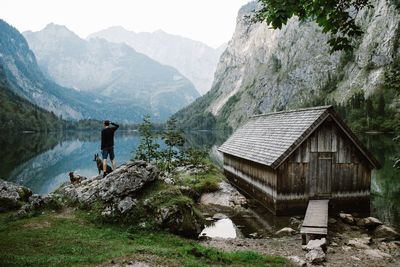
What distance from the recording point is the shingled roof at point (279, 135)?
2242cm

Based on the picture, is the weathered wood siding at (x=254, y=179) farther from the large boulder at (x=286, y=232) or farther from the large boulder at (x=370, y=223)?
the large boulder at (x=370, y=223)

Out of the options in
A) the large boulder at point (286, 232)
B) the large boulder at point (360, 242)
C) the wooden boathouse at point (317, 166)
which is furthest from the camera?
the wooden boathouse at point (317, 166)

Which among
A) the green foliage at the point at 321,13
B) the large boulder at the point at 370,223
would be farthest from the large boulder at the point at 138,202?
the green foliage at the point at 321,13

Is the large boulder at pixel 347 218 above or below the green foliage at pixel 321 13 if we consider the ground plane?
below

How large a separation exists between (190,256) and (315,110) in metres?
15.5

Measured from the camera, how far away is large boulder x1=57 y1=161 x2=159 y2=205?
16.8 meters

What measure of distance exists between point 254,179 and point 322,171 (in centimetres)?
602

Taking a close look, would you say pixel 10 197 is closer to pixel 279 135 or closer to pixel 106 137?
pixel 106 137

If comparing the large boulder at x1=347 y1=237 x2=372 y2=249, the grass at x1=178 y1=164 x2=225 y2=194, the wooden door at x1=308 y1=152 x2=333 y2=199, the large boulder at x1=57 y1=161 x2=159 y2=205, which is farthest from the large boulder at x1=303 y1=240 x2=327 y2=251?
the grass at x1=178 y1=164 x2=225 y2=194

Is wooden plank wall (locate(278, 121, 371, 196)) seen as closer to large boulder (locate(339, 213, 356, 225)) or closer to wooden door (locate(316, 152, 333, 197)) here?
wooden door (locate(316, 152, 333, 197))

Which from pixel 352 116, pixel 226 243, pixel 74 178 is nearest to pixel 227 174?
pixel 74 178

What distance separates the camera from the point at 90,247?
12273 millimetres

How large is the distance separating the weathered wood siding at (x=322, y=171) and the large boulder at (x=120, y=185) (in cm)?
916

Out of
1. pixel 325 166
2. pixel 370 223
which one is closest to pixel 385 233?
pixel 370 223
